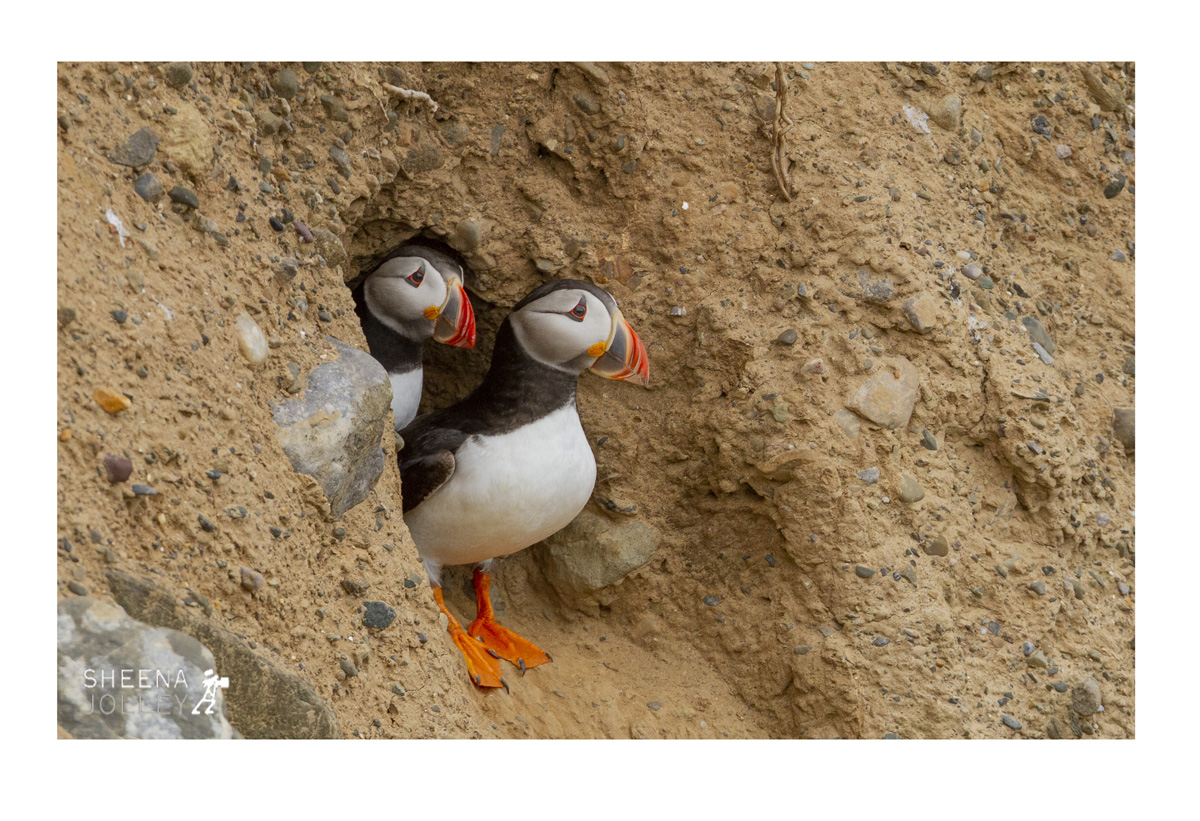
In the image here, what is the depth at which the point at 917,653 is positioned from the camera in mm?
3328

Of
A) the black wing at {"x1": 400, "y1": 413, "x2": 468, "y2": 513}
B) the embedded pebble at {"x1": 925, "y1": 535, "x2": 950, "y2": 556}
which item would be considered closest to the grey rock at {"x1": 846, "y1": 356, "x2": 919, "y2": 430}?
the embedded pebble at {"x1": 925, "y1": 535, "x2": 950, "y2": 556}

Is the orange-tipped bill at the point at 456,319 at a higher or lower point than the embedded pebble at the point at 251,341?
higher

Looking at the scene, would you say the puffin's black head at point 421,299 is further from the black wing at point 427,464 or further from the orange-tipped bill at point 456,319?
the black wing at point 427,464

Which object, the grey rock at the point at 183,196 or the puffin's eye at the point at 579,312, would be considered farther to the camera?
the puffin's eye at the point at 579,312

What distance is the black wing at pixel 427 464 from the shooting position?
136 inches

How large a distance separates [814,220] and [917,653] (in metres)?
1.48

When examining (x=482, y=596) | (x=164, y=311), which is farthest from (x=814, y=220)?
(x=164, y=311)

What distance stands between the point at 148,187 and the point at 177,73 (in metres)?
0.34

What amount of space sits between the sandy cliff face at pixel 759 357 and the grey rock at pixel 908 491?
0.04 ft

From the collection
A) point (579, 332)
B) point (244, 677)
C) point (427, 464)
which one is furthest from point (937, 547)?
point (244, 677)

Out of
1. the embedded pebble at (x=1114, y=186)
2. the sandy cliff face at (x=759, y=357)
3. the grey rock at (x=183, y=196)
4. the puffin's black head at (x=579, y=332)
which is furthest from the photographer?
the embedded pebble at (x=1114, y=186)

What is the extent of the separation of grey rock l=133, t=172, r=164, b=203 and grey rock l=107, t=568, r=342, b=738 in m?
0.93

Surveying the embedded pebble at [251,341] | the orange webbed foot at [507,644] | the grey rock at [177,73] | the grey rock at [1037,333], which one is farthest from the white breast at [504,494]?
the grey rock at [1037,333]

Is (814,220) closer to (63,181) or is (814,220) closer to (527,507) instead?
(527,507)
